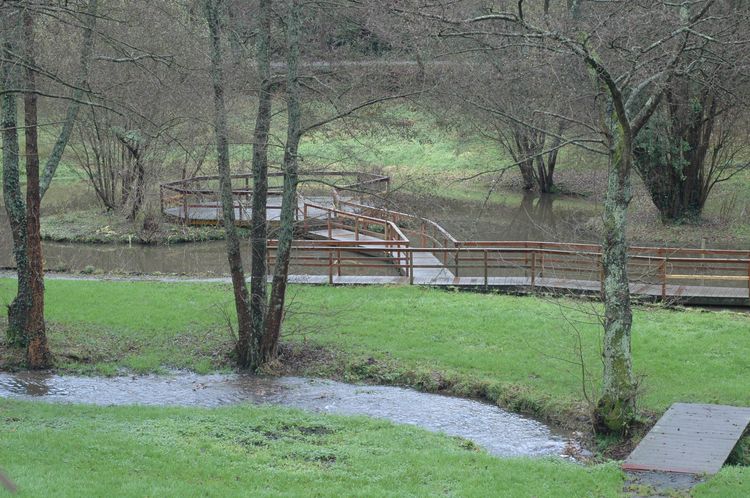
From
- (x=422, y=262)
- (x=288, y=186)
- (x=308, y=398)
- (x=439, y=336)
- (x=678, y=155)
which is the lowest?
(x=308, y=398)

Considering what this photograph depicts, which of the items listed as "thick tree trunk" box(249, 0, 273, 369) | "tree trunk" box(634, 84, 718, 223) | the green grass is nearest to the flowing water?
the green grass

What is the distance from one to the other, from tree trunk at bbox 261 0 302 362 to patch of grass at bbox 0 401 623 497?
3824 millimetres

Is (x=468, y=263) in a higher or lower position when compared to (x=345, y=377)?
higher

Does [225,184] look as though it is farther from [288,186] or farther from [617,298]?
[617,298]

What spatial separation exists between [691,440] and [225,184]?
8.50 metres

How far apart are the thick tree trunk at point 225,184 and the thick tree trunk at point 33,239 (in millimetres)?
2765

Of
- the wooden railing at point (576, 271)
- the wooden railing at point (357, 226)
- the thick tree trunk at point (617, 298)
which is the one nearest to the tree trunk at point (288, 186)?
the wooden railing at point (576, 271)

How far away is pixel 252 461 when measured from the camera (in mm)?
8633

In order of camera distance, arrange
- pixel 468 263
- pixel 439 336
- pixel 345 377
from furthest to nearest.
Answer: pixel 468 263
pixel 439 336
pixel 345 377

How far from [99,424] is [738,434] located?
7.37 m

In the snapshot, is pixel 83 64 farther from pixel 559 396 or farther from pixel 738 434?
pixel 738 434

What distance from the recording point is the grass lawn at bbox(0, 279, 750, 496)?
797cm

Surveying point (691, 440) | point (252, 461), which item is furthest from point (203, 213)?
point (691, 440)

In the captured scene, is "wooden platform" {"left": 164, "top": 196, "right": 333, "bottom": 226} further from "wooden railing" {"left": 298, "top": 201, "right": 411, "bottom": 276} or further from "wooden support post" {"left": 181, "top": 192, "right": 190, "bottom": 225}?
"wooden railing" {"left": 298, "top": 201, "right": 411, "bottom": 276}
